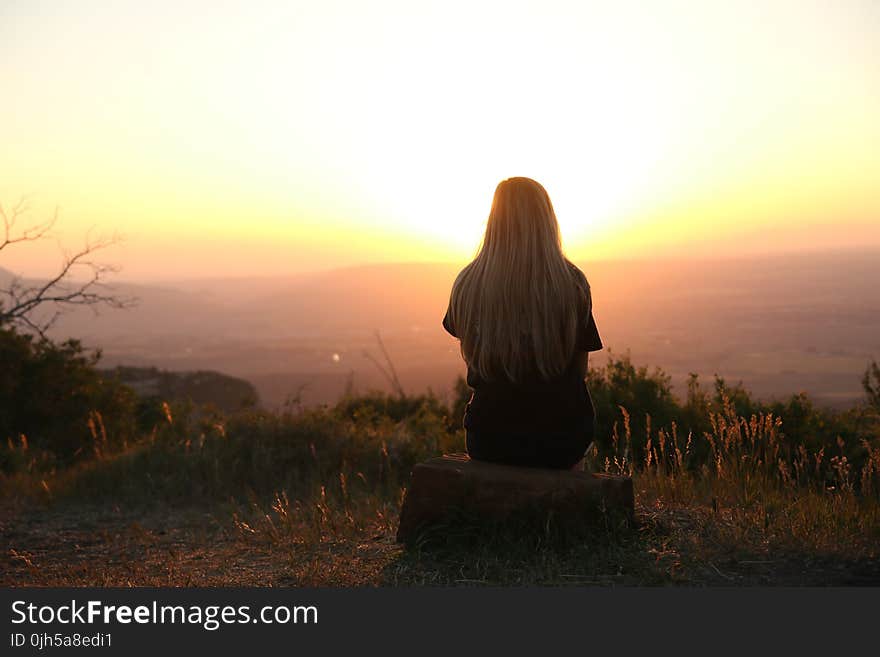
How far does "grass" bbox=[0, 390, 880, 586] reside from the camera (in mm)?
4062

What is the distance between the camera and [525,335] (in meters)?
4.37

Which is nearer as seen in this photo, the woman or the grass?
the grass

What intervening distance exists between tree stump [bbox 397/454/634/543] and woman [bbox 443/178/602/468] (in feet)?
0.69

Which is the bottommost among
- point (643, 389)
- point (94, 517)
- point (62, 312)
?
point (94, 517)

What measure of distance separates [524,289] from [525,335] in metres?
0.27

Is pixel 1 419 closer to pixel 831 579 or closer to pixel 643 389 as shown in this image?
pixel 643 389

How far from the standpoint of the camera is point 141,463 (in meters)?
8.27

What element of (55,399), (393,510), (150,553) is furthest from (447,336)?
(55,399)

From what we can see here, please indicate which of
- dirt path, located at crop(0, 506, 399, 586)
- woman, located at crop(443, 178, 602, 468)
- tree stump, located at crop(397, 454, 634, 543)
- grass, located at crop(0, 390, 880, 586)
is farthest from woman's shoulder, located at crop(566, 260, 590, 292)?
dirt path, located at crop(0, 506, 399, 586)

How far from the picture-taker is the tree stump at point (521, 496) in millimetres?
4324

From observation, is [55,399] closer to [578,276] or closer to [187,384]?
[187,384]

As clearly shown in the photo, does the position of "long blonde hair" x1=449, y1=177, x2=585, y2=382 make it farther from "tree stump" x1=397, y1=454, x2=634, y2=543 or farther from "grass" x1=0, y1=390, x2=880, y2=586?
"grass" x1=0, y1=390, x2=880, y2=586

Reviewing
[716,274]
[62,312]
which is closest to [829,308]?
[716,274]

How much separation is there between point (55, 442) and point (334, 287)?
352 feet
